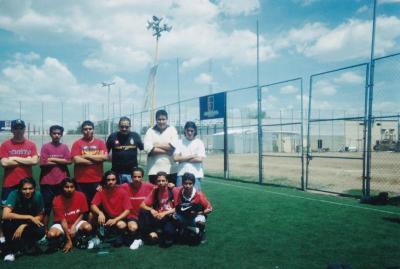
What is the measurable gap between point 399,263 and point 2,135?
38436 mm

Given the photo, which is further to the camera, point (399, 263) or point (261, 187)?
point (261, 187)

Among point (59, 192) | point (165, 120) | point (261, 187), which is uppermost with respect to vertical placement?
point (165, 120)

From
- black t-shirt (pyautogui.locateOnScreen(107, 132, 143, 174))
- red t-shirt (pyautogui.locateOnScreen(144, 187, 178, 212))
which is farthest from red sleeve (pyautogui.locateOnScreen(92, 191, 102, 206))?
red t-shirt (pyautogui.locateOnScreen(144, 187, 178, 212))

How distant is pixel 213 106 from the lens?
13.9 m

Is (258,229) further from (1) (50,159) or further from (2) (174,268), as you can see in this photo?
(1) (50,159)

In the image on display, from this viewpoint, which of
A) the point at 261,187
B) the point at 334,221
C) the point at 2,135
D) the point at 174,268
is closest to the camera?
the point at 174,268

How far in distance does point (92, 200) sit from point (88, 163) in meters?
0.64

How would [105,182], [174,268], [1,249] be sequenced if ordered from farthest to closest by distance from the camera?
[105,182] → [1,249] → [174,268]

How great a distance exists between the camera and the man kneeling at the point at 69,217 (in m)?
5.04

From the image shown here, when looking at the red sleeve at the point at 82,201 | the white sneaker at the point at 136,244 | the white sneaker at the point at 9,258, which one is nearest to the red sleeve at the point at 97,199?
the red sleeve at the point at 82,201

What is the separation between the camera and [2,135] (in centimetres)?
3525

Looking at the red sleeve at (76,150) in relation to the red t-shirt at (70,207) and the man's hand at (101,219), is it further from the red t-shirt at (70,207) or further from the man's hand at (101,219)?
the man's hand at (101,219)

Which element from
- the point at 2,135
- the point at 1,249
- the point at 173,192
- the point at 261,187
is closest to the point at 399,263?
the point at 173,192

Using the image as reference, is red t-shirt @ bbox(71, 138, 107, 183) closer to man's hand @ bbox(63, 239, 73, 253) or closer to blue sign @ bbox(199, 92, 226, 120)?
man's hand @ bbox(63, 239, 73, 253)
